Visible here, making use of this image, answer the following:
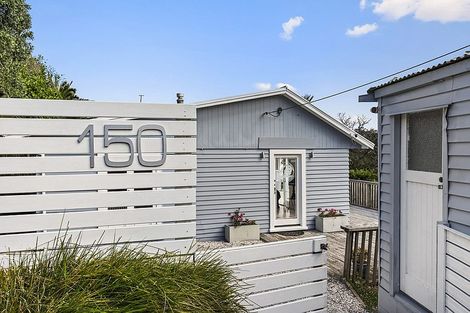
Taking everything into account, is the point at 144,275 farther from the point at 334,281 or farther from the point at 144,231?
the point at 334,281

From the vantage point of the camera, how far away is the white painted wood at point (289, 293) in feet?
12.3

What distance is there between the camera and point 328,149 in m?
11.3

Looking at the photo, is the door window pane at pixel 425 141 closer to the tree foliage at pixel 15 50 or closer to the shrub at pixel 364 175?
the tree foliage at pixel 15 50

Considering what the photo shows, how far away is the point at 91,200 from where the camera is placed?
3.05 meters

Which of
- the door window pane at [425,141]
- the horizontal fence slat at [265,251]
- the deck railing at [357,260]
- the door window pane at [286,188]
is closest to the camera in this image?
the horizontal fence slat at [265,251]

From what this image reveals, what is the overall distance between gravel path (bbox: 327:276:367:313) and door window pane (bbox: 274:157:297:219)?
15.6 feet

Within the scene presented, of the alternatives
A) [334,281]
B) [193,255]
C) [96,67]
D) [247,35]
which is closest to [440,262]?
[193,255]

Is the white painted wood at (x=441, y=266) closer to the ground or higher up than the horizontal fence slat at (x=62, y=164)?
closer to the ground

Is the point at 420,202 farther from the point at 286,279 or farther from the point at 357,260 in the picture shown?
the point at 357,260

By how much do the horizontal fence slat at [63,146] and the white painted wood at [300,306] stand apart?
72.7 inches

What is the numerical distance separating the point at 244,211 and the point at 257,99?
303cm

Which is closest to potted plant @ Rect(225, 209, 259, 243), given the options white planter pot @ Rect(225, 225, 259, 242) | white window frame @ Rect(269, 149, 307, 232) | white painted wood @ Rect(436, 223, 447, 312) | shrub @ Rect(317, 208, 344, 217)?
white planter pot @ Rect(225, 225, 259, 242)

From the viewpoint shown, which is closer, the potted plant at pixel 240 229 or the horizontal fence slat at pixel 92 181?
the horizontal fence slat at pixel 92 181

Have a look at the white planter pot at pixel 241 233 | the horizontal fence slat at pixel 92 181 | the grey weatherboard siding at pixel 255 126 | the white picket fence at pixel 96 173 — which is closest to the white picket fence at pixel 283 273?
the white picket fence at pixel 96 173
